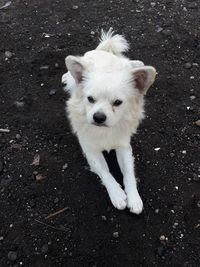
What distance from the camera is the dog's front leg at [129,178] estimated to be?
3258 millimetres

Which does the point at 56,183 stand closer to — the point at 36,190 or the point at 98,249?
the point at 36,190

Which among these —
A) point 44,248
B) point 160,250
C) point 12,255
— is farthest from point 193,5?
point 12,255

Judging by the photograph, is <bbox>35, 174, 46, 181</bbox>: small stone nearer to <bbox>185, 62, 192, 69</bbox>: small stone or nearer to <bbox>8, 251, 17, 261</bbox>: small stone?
<bbox>8, 251, 17, 261</bbox>: small stone

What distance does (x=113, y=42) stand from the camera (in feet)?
13.0

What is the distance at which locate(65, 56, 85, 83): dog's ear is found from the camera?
302 centimetres

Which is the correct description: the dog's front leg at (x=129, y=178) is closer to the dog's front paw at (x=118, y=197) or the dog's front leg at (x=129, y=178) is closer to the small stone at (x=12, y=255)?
the dog's front paw at (x=118, y=197)

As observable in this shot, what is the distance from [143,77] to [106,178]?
0.91 metres

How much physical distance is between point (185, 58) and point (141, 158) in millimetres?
1507

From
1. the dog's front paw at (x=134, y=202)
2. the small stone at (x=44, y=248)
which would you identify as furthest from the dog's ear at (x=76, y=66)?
the small stone at (x=44, y=248)

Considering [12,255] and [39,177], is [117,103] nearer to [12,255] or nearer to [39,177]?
[39,177]

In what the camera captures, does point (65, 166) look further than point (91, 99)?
Yes

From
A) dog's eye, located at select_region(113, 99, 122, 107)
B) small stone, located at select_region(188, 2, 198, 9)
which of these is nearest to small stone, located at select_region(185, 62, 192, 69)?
small stone, located at select_region(188, 2, 198, 9)

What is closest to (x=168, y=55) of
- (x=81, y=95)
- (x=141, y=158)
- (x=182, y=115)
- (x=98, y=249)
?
(x=182, y=115)

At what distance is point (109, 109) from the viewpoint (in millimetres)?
2945
